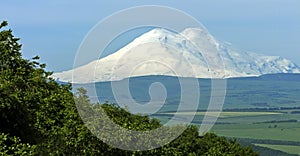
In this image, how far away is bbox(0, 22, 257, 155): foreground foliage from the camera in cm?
3341

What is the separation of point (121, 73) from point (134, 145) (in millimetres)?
5161

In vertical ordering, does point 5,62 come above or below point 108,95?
above

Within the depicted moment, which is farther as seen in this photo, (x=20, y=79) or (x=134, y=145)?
(x=20, y=79)

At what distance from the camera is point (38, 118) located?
4166cm

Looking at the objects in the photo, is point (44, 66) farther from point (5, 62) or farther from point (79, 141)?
point (79, 141)

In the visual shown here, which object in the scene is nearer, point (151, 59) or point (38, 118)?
point (38, 118)

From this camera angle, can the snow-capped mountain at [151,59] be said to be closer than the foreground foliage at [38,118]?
No

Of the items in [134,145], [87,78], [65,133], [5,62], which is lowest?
[134,145]

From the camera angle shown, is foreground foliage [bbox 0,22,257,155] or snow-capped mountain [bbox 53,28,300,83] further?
snow-capped mountain [bbox 53,28,300,83]

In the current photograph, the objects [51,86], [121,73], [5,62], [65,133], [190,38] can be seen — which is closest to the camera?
[65,133]

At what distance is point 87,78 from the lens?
1558 inches

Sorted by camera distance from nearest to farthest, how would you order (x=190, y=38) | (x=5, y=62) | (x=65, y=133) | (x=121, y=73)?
(x=65, y=133) → (x=121, y=73) → (x=5, y=62) → (x=190, y=38)

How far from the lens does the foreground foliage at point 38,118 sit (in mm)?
33406

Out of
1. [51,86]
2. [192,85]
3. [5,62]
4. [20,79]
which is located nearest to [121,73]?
[192,85]
